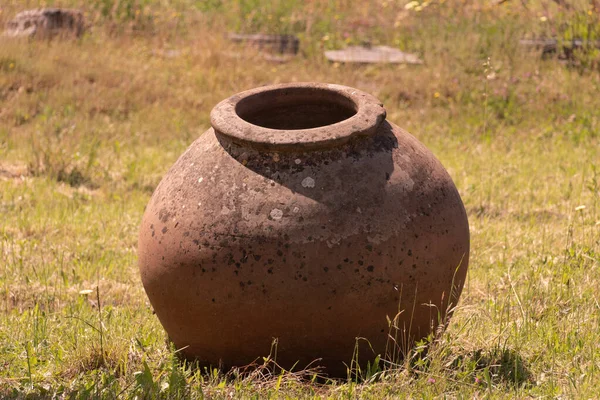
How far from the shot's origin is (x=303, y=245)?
3.28 meters

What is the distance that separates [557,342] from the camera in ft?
12.7

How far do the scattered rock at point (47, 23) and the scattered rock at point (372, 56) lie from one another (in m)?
3.54

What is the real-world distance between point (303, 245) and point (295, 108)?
1.16 m

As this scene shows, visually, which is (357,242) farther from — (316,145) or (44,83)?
(44,83)

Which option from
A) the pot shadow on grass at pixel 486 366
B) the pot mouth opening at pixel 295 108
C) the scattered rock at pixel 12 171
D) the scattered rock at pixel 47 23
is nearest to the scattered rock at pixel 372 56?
the scattered rock at pixel 47 23

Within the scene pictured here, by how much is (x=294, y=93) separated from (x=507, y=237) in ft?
8.41

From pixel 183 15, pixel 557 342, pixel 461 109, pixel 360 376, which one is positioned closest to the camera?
pixel 360 376

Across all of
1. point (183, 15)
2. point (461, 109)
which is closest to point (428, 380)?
point (461, 109)

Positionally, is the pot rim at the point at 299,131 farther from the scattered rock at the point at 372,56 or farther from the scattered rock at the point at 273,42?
the scattered rock at the point at 273,42

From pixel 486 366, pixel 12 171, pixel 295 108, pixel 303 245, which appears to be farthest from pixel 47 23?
pixel 486 366

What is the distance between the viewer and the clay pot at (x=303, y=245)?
3.30 m

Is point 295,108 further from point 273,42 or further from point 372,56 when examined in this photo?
point 273,42

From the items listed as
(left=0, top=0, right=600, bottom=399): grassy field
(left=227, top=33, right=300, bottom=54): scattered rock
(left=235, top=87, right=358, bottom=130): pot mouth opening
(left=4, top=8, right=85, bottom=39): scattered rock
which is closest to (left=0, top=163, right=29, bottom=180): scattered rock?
(left=0, top=0, right=600, bottom=399): grassy field

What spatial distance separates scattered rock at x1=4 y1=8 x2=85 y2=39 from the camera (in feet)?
35.1
